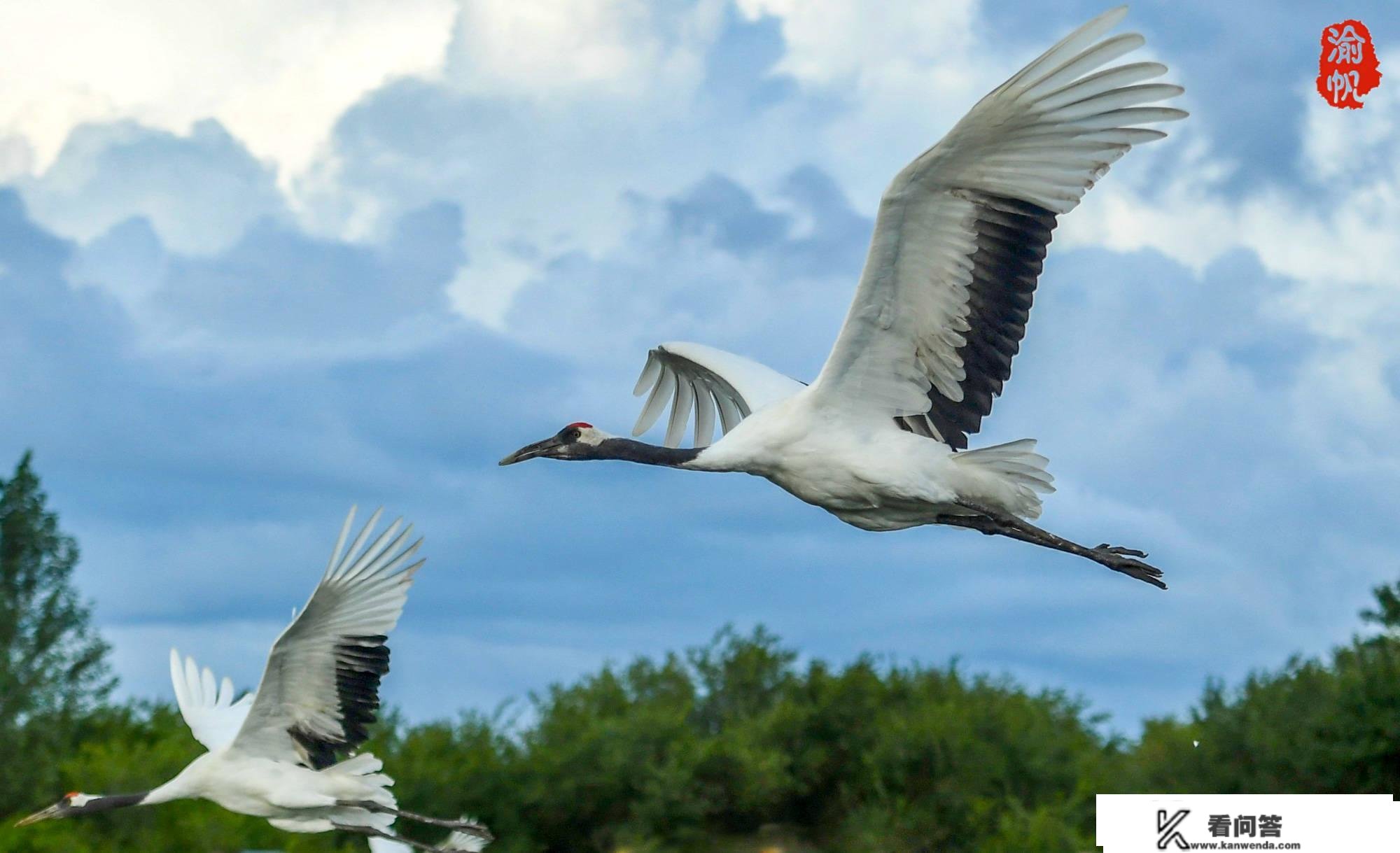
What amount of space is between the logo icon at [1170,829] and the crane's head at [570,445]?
4872 millimetres

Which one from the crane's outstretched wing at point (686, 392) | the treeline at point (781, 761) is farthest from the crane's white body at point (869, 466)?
the treeline at point (781, 761)

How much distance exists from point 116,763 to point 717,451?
656 inches

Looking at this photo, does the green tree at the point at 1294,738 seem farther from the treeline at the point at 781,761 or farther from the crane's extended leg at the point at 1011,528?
the crane's extended leg at the point at 1011,528

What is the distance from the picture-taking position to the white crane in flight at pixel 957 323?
284 inches

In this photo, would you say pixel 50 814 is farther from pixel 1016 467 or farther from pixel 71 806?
pixel 1016 467

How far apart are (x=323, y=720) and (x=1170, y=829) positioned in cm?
582

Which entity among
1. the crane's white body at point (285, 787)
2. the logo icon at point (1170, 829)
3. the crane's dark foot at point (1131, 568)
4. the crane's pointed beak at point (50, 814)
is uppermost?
the crane's dark foot at point (1131, 568)

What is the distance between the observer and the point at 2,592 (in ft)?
92.5

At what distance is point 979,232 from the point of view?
766 centimetres

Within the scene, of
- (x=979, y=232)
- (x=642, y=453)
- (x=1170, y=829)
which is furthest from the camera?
(x=1170, y=829)

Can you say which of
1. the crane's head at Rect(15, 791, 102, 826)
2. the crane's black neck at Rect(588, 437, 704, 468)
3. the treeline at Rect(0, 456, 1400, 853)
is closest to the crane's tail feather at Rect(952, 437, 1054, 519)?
the crane's black neck at Rect(588, 437, 704, 468)

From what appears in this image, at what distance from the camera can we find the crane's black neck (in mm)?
8797

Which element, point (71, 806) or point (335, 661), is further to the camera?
point (71, 806)

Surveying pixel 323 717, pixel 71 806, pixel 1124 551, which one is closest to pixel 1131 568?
pixel 1124 551
